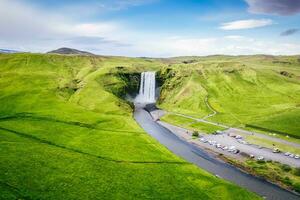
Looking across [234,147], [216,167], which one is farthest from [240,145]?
[216,167]

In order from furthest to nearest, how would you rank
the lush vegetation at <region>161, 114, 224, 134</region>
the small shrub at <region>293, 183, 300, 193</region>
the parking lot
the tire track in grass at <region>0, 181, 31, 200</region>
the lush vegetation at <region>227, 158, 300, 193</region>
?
the lush vegetation at <region>161, 114, 224, 134</region>
the parking lot
the lush vegetation at <region>227, 158, 300, 193</region>
the small shrub at <region>293, 183, 300, 193</region>
the tire track in grass at <region>0, 181, 31, 200</region>

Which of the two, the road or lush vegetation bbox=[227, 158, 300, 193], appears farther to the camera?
the road

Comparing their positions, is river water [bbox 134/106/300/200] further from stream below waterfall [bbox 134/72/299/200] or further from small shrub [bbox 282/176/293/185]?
small shrub [bbox 282/176/293/185]

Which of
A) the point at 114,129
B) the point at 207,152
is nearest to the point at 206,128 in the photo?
the point at 207,152

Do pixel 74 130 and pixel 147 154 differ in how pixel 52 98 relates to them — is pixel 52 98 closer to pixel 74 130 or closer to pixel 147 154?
pixel 74 130

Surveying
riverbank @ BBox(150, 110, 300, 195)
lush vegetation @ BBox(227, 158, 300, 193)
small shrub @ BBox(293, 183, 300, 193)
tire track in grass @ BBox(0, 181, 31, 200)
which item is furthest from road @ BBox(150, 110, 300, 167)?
tire track in grass @ BBox(0, 181, 31, 200)

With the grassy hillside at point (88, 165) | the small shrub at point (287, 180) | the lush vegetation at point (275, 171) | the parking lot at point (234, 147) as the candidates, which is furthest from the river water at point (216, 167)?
the grassy hillside at point (88, 165)

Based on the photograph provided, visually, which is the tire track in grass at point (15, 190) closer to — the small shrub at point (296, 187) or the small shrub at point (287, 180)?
the small shrub at point (296, 187)

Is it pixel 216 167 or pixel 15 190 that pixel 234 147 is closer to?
pixel 216 167

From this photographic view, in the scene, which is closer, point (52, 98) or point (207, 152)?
point (207, 152)
